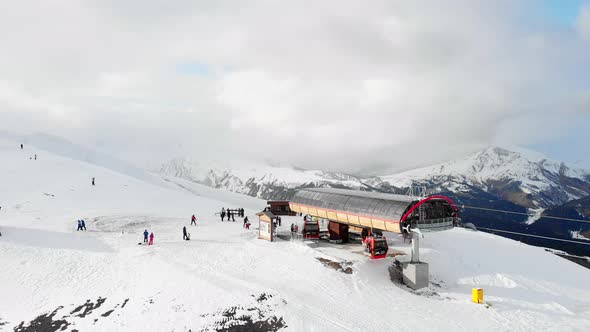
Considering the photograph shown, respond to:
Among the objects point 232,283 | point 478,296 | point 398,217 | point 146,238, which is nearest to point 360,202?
point 398,217

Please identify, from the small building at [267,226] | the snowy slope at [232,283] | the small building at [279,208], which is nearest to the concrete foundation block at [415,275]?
the snowy slope at [232,283]

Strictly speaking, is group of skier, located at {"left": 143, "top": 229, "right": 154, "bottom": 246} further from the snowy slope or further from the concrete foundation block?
the concrete foundation block

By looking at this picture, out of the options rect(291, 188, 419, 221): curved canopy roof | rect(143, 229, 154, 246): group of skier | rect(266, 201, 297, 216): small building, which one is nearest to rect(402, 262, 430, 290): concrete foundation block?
rect(291, 188, 419, 221): curved canopy roof

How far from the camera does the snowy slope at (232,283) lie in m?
27.2

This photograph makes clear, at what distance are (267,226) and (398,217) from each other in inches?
698

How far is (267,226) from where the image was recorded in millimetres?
47375

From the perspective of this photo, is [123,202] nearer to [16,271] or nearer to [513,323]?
[16,271]

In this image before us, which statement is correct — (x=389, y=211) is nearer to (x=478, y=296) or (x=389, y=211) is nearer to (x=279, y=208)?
(x=478, y=296)

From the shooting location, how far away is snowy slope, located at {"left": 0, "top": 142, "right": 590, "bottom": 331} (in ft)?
89.3

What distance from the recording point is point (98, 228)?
168 ft

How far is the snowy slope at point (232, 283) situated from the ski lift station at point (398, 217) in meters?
2.22

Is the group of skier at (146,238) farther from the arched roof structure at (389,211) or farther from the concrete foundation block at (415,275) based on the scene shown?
the concrete foundation block at (415,275)

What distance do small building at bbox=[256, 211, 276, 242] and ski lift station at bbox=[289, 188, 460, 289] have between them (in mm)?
8240

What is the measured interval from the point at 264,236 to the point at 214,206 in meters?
30.5
